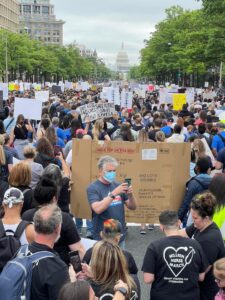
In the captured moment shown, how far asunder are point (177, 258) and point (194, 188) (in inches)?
96.5

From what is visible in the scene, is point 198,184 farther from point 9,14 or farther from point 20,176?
point 9,14

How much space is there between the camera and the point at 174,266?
4758 millimetres

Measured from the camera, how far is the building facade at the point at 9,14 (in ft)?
441

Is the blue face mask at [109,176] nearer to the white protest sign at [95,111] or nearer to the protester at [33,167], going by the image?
the protester at [33,167]

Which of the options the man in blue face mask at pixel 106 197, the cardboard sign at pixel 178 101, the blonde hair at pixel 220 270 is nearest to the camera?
the blonde hair at pixel 220 270

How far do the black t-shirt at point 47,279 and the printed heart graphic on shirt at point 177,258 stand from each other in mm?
1009

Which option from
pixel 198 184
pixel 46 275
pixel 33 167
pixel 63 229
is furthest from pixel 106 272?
pixel 33 167

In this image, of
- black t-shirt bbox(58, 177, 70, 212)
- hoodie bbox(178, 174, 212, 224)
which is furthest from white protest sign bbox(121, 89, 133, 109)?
hoodie bbox(178, 174, 212, 224)

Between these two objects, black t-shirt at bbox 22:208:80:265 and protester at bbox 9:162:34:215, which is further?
protester at bbox 9:162:34:215

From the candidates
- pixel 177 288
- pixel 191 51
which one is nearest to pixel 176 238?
pixel 177 288

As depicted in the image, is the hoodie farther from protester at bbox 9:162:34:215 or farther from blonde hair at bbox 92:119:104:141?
blonde hair at bbox 92:119:104:141

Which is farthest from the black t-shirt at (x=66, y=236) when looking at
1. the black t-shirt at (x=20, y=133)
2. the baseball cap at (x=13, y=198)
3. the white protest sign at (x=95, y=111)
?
the white protest sign at (x=95, y=111)

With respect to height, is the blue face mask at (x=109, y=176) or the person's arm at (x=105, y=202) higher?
the blue face mask at (x=109, y=176)

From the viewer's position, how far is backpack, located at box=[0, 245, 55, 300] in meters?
3.87
